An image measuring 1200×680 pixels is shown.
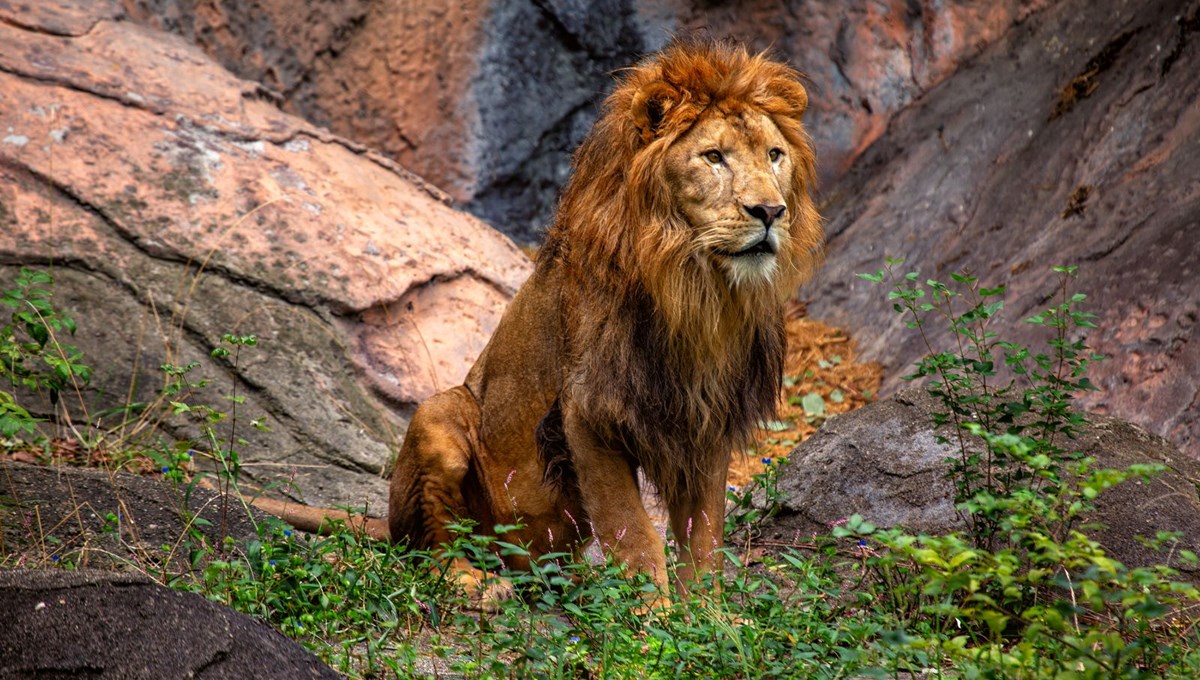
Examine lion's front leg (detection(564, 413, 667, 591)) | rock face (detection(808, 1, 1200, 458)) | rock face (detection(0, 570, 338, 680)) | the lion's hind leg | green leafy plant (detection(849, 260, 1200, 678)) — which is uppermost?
rock face (detection(808, 1, 1200, 458))

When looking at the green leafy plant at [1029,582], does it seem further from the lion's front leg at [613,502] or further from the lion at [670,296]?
the lion's front leg at [613,502]

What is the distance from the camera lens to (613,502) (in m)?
4.47

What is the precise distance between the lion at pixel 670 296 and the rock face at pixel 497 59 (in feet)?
17.8

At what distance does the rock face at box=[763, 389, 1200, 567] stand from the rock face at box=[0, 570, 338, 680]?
8.93 ft

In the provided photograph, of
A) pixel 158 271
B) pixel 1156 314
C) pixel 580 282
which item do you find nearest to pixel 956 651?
pixel 580 282

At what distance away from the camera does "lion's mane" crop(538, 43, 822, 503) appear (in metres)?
4.36

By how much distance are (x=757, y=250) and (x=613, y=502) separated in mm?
992

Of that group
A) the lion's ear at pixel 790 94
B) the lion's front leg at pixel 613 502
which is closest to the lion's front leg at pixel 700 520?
the lion's front leg at pixel 613 502

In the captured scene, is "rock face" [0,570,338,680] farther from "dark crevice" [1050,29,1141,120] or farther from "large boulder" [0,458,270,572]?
"dark crevice" [1050,29,1141,120]

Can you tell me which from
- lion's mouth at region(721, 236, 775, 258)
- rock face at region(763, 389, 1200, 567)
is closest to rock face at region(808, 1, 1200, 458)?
rock face at region(763, 389, 1200, 567)

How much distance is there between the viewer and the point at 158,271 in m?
6.66

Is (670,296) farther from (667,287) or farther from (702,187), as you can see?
(702,187)

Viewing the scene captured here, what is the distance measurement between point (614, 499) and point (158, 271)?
3293 mm

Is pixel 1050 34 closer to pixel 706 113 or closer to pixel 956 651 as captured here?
pixel 706 113
